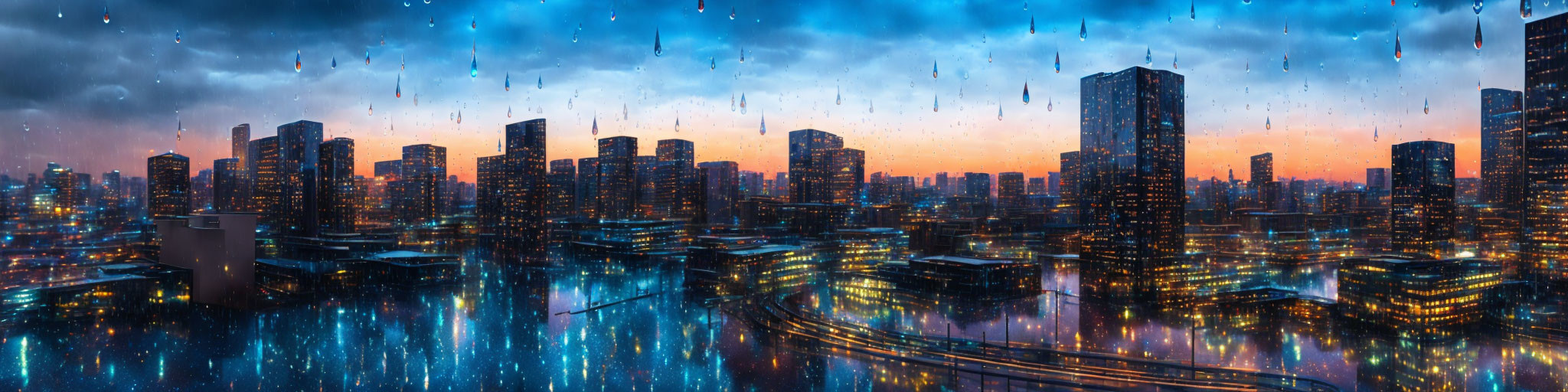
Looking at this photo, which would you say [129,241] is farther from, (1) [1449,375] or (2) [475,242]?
(1) [1449,375]

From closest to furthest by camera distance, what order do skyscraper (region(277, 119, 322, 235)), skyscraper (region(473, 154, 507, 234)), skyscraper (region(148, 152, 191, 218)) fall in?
skyscraper (region(148, 152, 191, 218))
skyscraper (region(277, 119, 322, 235))
skyscraper (region(473, 154, 507, 234))

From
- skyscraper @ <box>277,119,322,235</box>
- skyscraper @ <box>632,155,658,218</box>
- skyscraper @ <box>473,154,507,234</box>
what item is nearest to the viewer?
skyscraper @ <box>277,119,322,235</box>

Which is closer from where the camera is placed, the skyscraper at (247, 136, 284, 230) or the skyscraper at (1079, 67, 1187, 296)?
the skyscraper at (1079, 67, 1187, 296)

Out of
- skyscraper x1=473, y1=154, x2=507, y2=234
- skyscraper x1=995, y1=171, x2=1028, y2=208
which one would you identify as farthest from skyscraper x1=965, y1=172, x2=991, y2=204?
skyscraper x1=473, y1=154, x2=507, y2=234

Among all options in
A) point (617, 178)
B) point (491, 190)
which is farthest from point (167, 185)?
point (617, 178)

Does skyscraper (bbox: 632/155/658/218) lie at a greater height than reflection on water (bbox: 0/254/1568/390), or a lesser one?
greater

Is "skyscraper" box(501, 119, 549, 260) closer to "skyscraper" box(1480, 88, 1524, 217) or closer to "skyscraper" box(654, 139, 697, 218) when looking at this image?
"skyscraper" box(654, 139, 697, 218)
